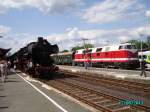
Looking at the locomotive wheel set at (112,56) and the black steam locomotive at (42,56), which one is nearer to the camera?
the black steam locomotive at (42,56)

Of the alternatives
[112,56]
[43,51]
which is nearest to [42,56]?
[43,51]

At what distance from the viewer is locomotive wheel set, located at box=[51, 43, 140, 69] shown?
151 feet

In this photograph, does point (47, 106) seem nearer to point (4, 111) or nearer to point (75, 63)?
point (4, 111)

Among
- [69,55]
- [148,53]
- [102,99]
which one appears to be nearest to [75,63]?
[69,55]

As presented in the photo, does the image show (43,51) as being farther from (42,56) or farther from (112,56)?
(112,56)

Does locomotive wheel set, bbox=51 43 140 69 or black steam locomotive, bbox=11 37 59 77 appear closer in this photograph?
black steam locomotive, bbox=11 37 59 77

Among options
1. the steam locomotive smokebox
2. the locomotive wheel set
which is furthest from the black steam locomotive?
the locomotive wheel set

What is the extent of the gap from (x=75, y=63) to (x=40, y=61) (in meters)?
43.3

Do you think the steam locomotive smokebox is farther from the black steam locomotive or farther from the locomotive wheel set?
the locomotive wheel set

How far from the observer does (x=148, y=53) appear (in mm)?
56406

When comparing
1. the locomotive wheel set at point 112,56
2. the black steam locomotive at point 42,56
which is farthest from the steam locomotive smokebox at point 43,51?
the locomotive wheel set at point 112,56

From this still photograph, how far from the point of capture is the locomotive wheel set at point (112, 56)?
4594 centimetres

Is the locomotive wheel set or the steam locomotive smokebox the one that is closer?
the steam locomotive smokebox

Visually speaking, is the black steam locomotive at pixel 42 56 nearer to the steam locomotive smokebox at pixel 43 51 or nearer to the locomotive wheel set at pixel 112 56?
the steam locomotive smokebox at pixel 43 51
